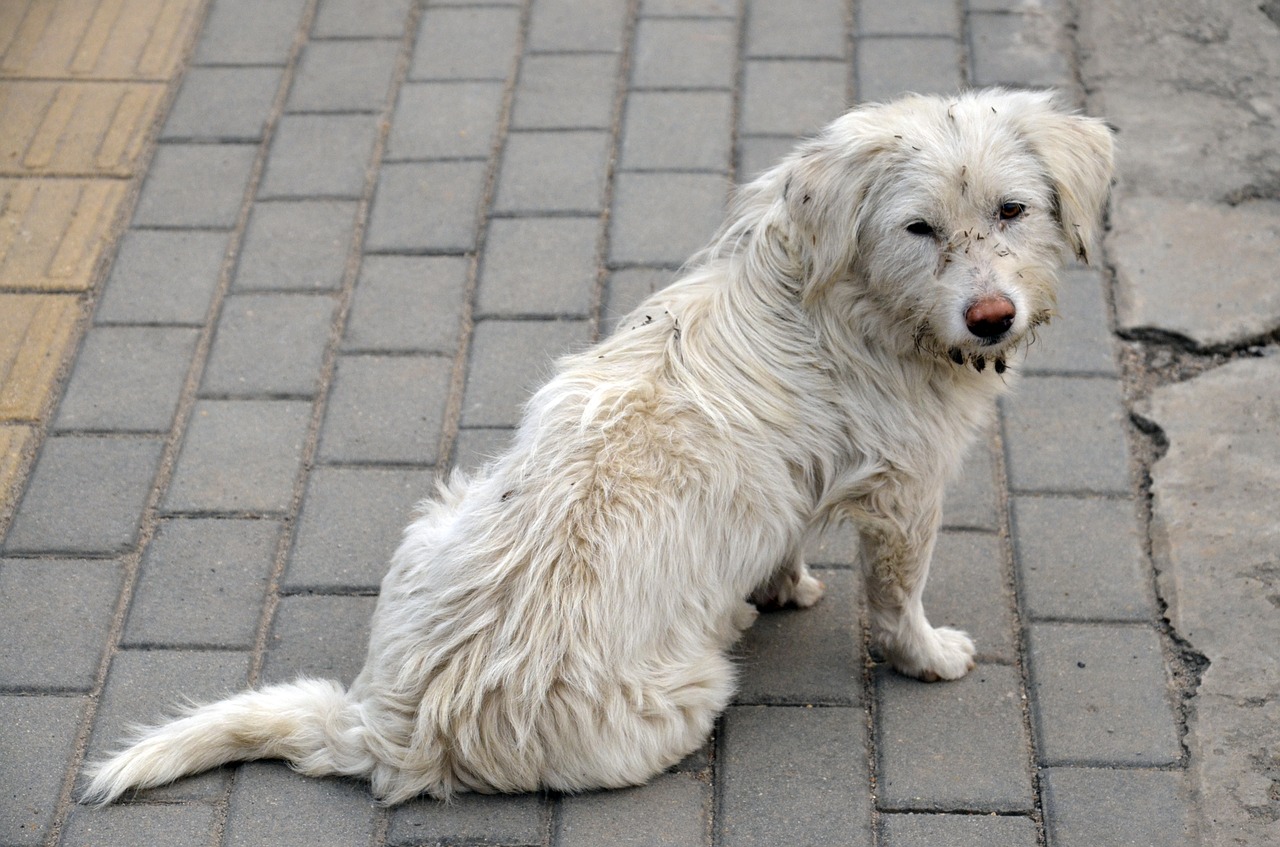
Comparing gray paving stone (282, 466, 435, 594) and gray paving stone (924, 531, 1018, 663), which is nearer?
gray paving stone (924, 531, 1018, 663)

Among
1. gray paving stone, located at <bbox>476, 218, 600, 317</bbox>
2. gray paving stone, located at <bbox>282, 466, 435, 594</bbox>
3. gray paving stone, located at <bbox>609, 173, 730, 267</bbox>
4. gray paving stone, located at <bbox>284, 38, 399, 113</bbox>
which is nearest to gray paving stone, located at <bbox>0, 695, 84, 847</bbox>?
gray paving stone, located at <bbox>282, 466, 435, 594</bbox>

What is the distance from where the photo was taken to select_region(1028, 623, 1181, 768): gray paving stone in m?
3.30

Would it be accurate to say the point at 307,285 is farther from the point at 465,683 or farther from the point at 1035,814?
the point at 1035,814

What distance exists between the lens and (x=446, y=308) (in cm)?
452

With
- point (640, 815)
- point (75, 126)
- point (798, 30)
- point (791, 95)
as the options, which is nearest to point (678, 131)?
point (791, 95)

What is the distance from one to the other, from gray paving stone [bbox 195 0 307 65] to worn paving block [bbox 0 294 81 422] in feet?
4.78

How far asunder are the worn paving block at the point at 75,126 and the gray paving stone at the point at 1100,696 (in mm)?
3727

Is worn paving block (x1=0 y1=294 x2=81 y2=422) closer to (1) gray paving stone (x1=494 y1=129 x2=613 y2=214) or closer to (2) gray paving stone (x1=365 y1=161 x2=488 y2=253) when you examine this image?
(2) gray paving stone (x1=365 y1=161 x2=488 y2=253)

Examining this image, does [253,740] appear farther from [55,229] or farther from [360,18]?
[360,18]

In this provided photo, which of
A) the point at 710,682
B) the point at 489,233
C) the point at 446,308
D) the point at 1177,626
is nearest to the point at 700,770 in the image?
the point at 710,682

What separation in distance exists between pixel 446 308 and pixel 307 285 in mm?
505

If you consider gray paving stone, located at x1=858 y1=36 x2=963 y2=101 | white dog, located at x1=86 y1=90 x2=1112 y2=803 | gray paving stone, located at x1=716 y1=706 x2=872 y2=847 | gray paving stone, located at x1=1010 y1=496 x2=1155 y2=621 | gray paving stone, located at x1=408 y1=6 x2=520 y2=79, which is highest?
white dog, located at x1=86 y1=90 x2=1112 y2=803

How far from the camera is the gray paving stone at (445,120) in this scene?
507cm

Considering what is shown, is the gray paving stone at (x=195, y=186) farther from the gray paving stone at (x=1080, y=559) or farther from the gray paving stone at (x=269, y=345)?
the gray paving stone at (x=1080, y=559)
